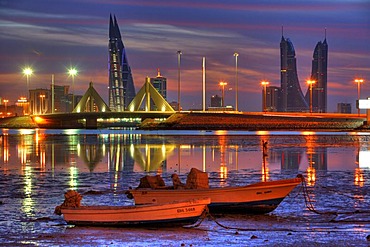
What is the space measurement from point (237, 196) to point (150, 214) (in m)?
3.38

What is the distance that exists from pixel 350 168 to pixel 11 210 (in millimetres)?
23477

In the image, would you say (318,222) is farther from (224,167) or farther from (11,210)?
(224,167)

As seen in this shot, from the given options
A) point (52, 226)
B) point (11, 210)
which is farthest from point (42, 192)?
point (52, 226)

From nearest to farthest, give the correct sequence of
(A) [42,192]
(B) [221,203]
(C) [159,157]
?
1. (B) [221,203]
2. (A) [42,192]
3. (C) [159,157]

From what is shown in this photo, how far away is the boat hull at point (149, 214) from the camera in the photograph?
19797 millimetres

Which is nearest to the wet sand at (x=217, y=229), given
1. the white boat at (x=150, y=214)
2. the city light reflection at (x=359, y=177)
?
the white boat at (x=150, y=214)

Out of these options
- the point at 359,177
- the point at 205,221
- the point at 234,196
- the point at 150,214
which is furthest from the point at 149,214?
the point at 359,177

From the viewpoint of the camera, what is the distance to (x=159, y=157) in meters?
52.5

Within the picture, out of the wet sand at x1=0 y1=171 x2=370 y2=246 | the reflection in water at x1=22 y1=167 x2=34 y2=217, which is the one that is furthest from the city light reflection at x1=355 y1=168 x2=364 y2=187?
the reflection in water at x1=22 y1=167 x2=34 y2=217

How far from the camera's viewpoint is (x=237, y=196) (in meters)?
22.1

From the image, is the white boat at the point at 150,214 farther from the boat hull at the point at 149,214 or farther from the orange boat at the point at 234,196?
the orange boat at the point at 234,196

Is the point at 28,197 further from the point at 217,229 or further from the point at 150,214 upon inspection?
the point at 217,229

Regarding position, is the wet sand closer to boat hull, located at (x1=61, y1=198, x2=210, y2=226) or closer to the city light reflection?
boat hull, located at (x1=61, y1=198, x2=210, y2=226)

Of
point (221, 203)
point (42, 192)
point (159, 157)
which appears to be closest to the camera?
point (221, 203)
